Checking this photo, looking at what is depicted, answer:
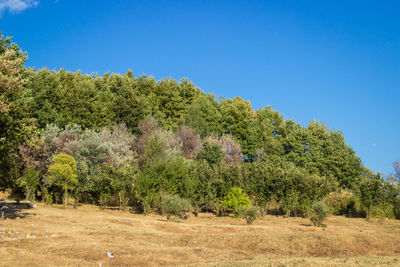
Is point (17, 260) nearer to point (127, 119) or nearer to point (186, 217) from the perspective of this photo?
point (186, 217)

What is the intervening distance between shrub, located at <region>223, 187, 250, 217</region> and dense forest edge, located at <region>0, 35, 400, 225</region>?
0.27 feet

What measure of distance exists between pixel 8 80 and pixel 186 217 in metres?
15.5

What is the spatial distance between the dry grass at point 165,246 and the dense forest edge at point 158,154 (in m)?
4.95

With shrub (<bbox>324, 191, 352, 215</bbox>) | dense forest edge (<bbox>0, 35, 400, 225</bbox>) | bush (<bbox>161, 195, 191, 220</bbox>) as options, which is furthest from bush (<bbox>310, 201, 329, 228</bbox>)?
shrub (<bbox>324, 191, 352, 215</bbox>)

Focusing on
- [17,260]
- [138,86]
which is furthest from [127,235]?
[138,86]

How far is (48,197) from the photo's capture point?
88.8 feet

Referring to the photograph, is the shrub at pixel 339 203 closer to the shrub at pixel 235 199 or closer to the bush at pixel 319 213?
the shrub at pixel 235 199

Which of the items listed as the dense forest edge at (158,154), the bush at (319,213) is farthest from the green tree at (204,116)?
the bush at (319,213)

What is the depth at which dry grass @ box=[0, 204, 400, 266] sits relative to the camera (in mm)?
10695

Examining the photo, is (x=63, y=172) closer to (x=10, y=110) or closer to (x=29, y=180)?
(x=29, y=180)

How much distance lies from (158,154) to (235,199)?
972cm

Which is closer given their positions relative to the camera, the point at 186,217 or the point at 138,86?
the point at 186,217

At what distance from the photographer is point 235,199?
1035 inches

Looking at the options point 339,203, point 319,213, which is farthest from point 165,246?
point 339,203
